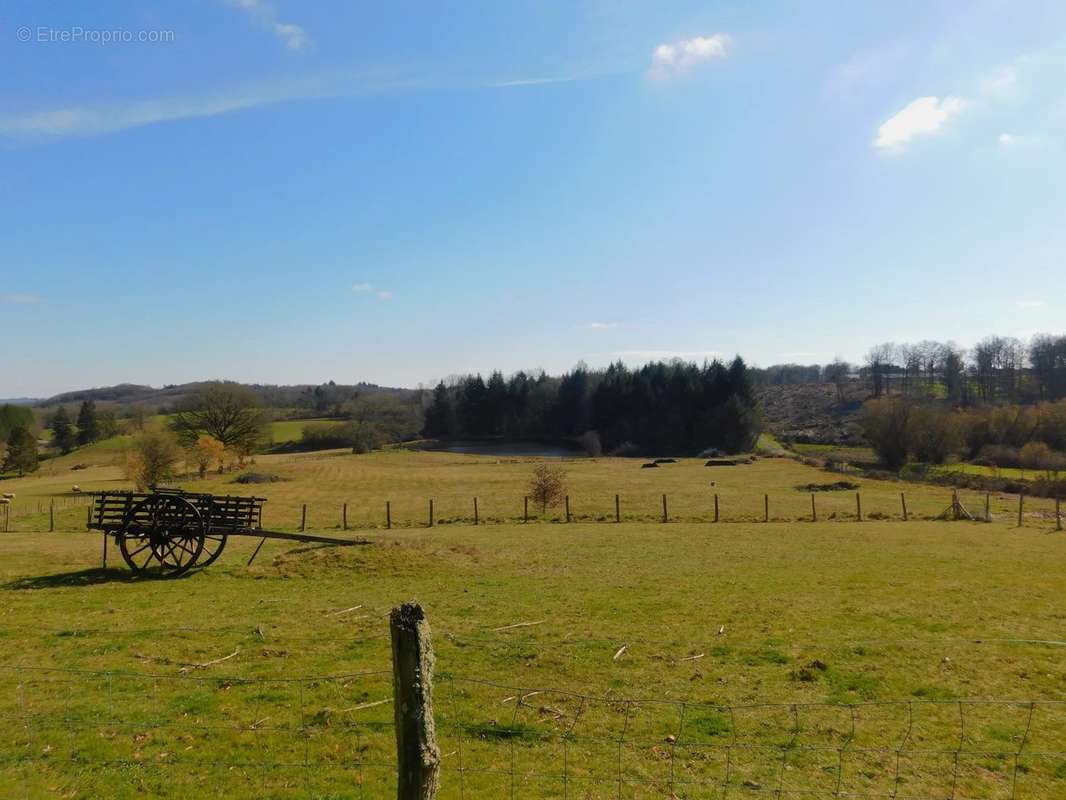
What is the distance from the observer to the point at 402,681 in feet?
15.2

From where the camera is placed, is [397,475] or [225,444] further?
[225,444]

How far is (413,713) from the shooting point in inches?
182

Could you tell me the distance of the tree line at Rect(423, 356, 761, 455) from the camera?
111 m

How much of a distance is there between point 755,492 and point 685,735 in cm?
4842

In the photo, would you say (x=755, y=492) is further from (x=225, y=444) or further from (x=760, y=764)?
(x=225, y=444)

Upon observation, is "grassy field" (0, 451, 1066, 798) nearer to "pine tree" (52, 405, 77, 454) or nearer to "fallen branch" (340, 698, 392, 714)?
"fallen branch" (340, 698, 392, 714)

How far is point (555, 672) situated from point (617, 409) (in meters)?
118

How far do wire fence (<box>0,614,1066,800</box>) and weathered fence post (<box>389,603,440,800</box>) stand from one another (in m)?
2.91

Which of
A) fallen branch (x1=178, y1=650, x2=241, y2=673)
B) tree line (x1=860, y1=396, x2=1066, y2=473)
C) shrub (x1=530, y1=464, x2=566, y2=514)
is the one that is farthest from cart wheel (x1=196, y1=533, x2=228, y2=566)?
tree line (x1=860, y1=396, x2=1066, y2=473)

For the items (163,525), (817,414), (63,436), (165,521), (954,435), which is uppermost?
(817,414)

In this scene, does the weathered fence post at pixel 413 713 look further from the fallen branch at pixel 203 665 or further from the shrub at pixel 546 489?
the shrub at pixel 546 489

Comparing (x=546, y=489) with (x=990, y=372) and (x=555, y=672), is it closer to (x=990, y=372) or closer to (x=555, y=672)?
(x=555, y=672)

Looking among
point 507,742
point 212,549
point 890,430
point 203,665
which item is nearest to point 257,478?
point 212,549

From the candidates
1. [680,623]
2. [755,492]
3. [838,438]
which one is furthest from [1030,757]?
[838,438]
